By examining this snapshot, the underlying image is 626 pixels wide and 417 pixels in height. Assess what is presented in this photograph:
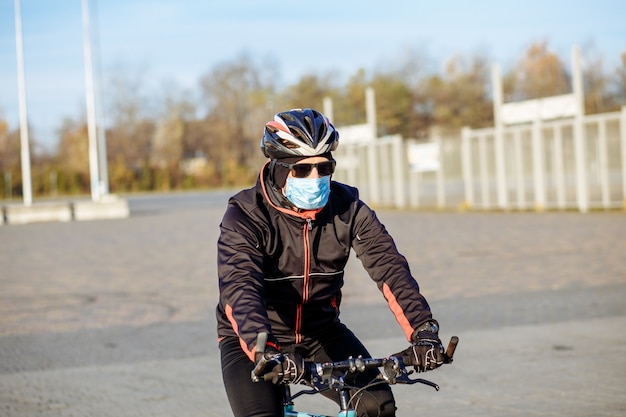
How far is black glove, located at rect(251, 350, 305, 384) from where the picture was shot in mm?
3176

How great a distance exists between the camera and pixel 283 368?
10.4 feet

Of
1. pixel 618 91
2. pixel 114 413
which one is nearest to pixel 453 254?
pixel 114 413

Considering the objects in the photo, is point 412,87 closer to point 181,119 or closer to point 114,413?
point 181,119

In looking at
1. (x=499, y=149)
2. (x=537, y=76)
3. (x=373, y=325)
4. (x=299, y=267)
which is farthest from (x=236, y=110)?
(x=299, y=267)

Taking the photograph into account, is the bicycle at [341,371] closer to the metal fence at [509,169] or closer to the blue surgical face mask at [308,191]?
the blue surgical face mask at [308,191]

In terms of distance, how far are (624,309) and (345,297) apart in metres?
3.71

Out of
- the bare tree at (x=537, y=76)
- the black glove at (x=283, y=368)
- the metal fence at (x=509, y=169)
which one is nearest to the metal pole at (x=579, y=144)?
the metal fence at (x=509, y=169)

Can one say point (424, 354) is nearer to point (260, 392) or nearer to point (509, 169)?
point (260, 392)

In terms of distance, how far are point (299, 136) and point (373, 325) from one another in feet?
21.0

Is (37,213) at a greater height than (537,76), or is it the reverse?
(537,76)

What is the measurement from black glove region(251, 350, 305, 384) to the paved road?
3269 mm

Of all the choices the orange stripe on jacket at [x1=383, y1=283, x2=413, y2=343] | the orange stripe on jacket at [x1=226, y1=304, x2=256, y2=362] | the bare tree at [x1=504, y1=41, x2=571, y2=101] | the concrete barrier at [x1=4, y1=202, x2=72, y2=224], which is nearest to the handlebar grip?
the orange stripe on jacket at [x1=383, y1=283, x2=413, y2=343]

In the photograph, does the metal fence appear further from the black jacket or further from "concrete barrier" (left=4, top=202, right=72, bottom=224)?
the black jacket

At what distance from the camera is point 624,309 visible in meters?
9.95
